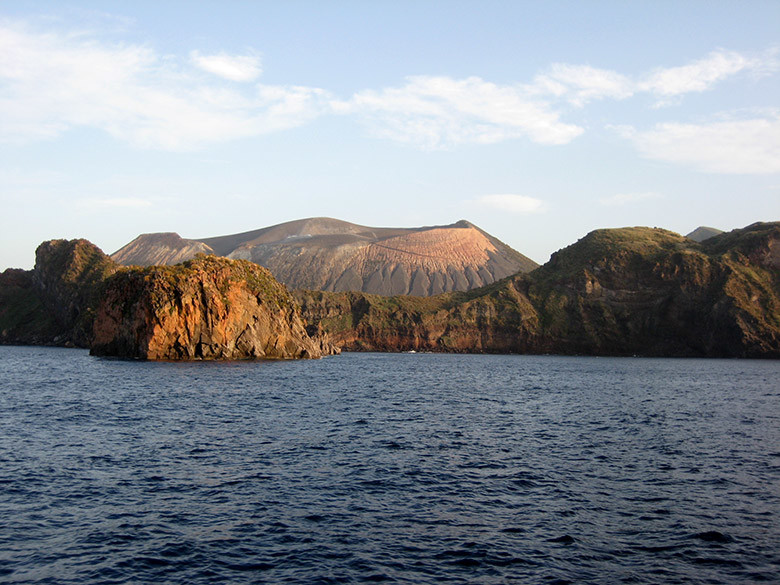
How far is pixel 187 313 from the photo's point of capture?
109688 mm

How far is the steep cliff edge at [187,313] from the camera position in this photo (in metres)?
109

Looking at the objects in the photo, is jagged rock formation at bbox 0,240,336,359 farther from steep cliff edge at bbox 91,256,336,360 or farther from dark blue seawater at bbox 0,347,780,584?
dark blue seawater at bbox 0,347,780,584

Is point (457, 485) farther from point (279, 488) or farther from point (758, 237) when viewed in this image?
point (758, 237)

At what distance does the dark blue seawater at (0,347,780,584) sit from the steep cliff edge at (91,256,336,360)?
53734 mm

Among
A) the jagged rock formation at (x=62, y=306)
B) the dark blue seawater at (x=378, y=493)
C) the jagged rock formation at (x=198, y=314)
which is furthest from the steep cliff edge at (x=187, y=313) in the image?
the jagged rock formation at (x=62, y=306)

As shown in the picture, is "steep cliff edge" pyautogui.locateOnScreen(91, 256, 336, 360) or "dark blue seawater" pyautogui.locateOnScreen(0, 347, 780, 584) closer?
"dark blue seawater" pyautogui.locateOnScreen(0, 347, 780, 584)

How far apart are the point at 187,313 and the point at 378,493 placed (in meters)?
89.4

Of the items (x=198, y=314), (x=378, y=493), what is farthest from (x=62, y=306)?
(x=378, y=493)

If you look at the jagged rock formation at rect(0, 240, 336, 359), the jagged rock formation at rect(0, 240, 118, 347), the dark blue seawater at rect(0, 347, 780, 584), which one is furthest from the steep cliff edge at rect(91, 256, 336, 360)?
the jagged rock formation at rect(0, 240, 118, 347)

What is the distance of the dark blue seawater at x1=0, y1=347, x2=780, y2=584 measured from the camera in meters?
19.9

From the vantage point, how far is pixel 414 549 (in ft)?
69.6

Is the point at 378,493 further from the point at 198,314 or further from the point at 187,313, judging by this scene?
the point at 198,314

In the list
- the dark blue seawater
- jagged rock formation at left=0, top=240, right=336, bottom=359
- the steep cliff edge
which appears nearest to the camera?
the dark blue seawater

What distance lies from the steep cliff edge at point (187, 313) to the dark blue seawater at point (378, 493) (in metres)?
53.7
